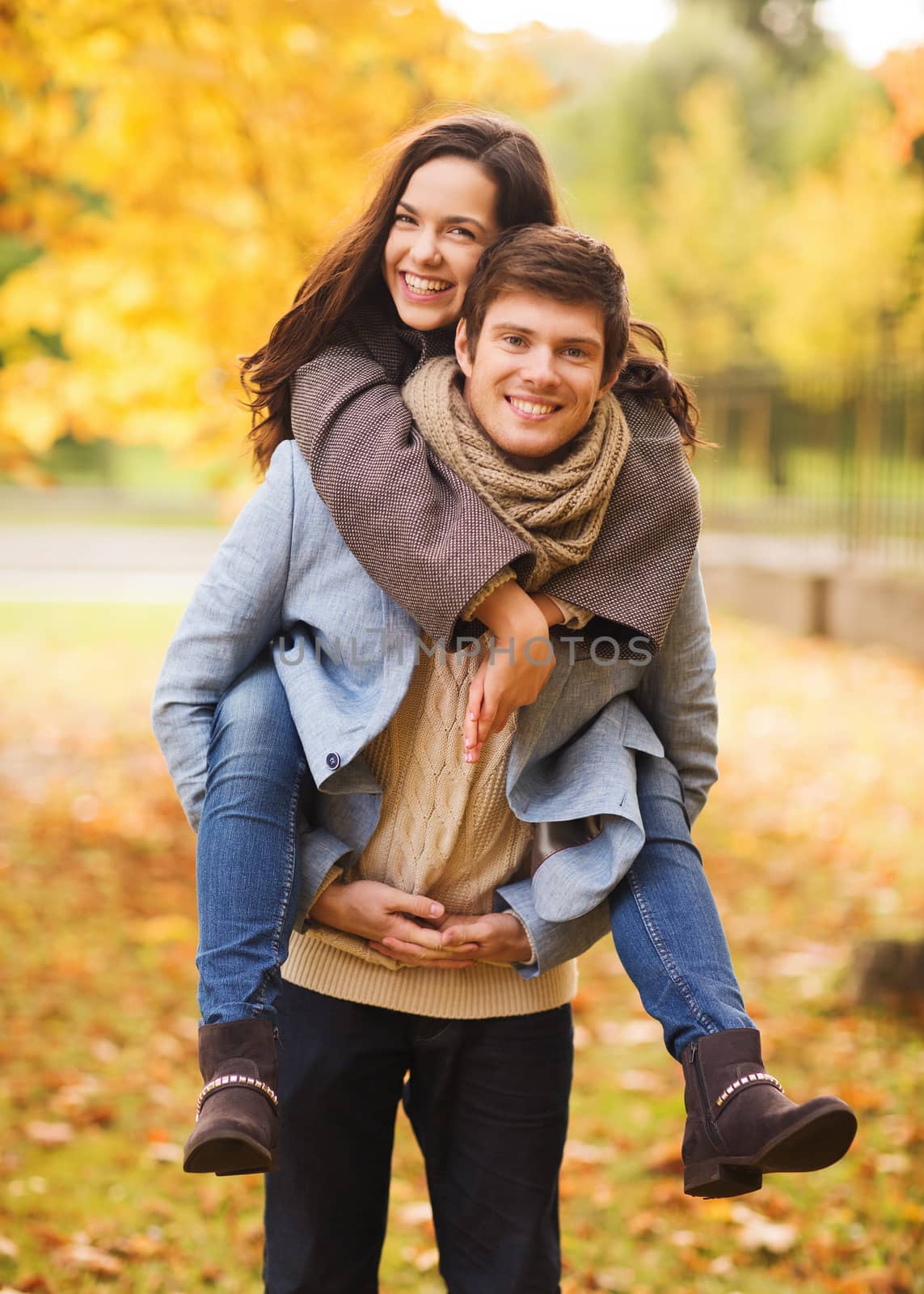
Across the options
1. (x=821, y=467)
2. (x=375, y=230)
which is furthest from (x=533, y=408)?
(x=821, y=467)

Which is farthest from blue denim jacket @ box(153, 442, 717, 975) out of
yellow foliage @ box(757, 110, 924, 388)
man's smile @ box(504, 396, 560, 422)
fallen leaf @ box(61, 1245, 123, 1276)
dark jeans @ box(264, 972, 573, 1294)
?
yellow foliage @ box(757, 110, 924, 388)

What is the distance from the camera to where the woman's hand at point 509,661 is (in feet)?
5.85

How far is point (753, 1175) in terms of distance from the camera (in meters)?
1.70

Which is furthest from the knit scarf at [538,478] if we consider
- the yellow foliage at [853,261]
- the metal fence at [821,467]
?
the yellow foliage at [853,261]

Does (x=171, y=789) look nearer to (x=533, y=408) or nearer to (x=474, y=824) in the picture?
(x=474, y=824)

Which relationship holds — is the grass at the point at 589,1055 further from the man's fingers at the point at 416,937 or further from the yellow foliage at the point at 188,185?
the yellow foliage at the point at 188,185

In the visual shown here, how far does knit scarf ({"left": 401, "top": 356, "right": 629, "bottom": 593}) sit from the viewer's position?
5.82 feet

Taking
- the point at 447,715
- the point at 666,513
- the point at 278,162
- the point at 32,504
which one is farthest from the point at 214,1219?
the point at 32,504

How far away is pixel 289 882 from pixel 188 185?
4272mm

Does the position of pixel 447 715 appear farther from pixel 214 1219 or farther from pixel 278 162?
pixel 278 162

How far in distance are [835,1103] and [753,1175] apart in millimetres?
183

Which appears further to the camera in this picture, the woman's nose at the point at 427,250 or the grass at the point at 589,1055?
the grass at the point at 589,1055

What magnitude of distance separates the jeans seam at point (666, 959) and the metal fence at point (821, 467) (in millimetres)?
8104

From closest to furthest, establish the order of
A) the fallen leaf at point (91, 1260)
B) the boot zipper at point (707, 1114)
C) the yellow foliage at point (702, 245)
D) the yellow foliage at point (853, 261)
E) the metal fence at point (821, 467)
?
the boot zipper at point (707, 1114)
the fallen leaf at point (91, 1260)
the metal fence at point (821, 467)
the yellow foliage at point (853, 261)
the yellow foliage at point (702, 245)
